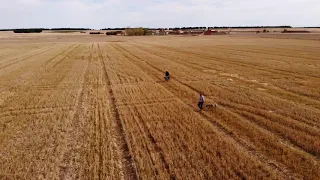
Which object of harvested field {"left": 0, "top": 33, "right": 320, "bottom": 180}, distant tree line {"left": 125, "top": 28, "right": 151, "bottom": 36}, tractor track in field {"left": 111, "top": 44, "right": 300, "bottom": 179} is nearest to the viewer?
tractor track in field {"left": 111, "top": 44, "right": 300, "bottom": 179}

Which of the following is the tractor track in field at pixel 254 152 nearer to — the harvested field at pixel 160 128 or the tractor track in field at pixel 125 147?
the harvested field at pixel 160 128

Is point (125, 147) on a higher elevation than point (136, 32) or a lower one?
higher

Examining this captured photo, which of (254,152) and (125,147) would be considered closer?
(254,152)

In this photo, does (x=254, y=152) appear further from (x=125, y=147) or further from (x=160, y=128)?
(x=125, y=147)

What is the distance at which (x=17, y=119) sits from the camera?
1491 centimetres

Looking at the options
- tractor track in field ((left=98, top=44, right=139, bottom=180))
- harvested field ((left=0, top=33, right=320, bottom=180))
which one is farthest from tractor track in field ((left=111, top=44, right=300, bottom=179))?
tractor track in field ((left=98, top=44, right=139, bottom=180))

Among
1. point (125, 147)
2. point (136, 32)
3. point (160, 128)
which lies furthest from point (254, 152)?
point (136, 32)

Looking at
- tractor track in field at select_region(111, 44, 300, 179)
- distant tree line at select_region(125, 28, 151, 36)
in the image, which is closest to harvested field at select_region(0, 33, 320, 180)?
tractor track in field at select_region(111, 44, 300, 179)

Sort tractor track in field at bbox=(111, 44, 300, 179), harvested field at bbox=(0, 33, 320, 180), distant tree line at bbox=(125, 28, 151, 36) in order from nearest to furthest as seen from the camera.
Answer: tractor track in field at bbox=(111, 44, 300, 179)
harvested field at bbox=(0, 33, 320, 180)
distant tree line at bbox=(125, 28, 151, 36)

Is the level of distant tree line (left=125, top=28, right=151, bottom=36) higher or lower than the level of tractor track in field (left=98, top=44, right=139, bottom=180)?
lower

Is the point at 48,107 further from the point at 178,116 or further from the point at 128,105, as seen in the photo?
the point at 178,116

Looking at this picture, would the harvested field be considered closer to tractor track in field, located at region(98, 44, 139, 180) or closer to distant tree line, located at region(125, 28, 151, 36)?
tractor track in field, located at region(98, 44, 139, 180)

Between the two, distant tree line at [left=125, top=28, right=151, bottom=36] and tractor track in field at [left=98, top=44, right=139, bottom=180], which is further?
distant tree line at [left=125, top=28, right=151, bottom=36]

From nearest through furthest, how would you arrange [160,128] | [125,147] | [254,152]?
[254,152] → [125,147] → [160,128]
